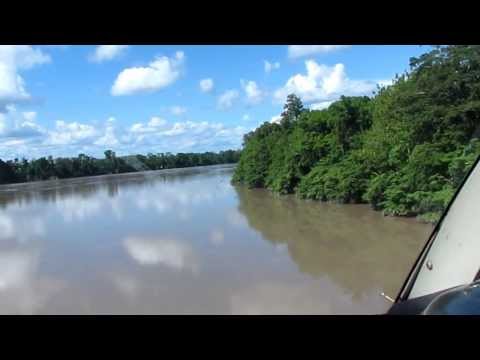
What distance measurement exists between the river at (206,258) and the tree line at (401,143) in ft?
2.34

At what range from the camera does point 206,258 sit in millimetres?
9766

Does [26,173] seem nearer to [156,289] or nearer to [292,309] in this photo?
[156,289]

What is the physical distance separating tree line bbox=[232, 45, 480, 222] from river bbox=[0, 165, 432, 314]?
2.34ft

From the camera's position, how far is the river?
708cm

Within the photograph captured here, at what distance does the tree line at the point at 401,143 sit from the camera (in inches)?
382

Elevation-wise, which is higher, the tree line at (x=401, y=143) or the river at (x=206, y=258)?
the tree line at (x=401, y=143)

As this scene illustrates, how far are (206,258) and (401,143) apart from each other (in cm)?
589

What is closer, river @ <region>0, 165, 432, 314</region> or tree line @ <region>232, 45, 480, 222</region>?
river @ <region>0, 165, 432, 314</region>

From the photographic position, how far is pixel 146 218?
52.5 ft

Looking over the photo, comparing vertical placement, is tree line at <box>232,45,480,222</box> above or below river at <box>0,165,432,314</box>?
above

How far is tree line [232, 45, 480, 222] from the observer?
9.70m

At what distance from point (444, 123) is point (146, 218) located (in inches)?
395

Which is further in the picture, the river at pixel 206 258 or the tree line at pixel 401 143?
the tree line at pixel 401 143

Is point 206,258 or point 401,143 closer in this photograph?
point 206,258
